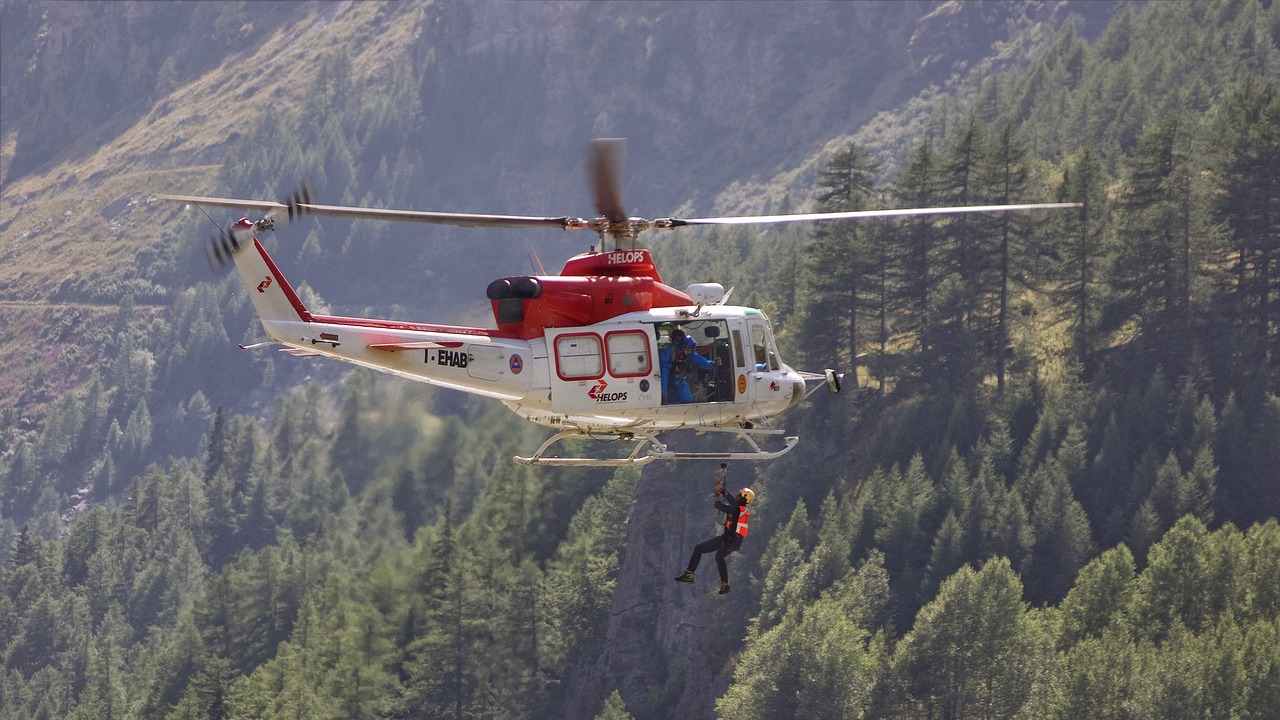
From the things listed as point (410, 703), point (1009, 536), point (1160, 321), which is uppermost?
point (1160, 321)

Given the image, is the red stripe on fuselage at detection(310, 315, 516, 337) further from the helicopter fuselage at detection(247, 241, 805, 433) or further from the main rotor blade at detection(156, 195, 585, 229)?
the main rotor blade at detection(156, 195, 585, 229)

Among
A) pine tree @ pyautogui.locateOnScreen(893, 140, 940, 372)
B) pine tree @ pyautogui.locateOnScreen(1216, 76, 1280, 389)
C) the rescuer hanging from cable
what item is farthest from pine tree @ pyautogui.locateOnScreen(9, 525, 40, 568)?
the rescuer hanging from cable

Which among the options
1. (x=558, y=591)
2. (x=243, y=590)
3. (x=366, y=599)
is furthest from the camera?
(x=243, y=590)

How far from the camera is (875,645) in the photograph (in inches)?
4035

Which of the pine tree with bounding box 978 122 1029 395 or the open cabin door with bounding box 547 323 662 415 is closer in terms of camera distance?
the open cabin door with bounding box 547 323 662 415

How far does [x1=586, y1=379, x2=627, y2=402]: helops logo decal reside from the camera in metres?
43.6

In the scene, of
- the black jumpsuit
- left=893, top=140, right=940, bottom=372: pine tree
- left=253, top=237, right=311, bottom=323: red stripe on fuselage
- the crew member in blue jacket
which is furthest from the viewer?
left=893, top=140, right=940, bottom=372: pine tree

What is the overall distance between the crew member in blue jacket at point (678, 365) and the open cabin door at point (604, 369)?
0.18m

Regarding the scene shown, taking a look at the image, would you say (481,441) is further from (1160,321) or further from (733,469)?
(1160,321)

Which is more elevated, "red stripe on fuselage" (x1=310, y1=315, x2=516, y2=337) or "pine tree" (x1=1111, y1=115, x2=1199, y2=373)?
"red stripe on fuselage" (x1=310, y1=315, x2=516, y2=337)

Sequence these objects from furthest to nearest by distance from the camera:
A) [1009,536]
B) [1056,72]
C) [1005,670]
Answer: [1056,72]
[1009,536]
[1005,670]

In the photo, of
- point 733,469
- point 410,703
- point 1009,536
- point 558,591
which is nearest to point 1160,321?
point 1009,536

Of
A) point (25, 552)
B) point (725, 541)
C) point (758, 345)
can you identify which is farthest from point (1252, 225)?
point (25, 552)

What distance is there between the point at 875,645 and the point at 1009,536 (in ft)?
35.7
